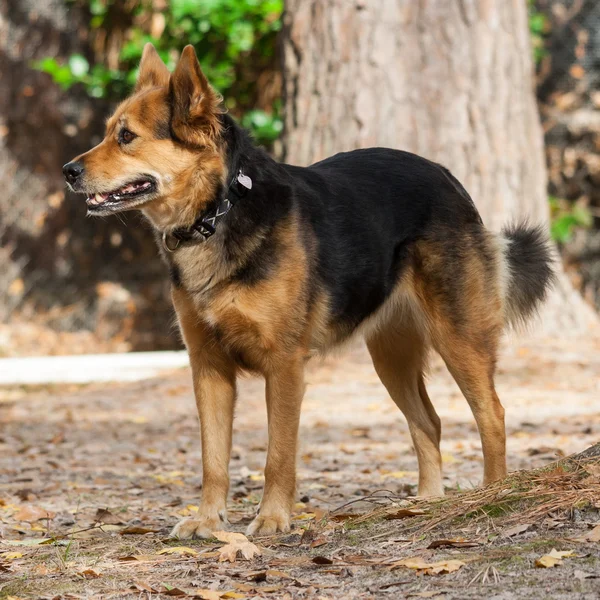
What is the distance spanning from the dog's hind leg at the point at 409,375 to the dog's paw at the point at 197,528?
4.29 ft

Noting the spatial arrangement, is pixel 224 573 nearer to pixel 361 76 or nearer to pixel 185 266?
pixel 185 266

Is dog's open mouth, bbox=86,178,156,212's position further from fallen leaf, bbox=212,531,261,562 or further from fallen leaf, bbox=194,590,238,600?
fallen leaf, bbox=194,590,238,600

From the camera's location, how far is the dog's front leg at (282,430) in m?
4.36

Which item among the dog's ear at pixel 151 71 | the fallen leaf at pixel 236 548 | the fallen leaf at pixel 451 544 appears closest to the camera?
the fallen leaf at pixel 451 544

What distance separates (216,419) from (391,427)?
109 inches

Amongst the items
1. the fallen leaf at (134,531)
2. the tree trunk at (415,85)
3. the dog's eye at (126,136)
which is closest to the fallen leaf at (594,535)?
the fallen leaf at (134,531)

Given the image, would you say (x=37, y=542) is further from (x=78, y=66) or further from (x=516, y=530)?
(x=78, y=66)

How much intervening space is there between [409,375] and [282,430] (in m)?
1.18

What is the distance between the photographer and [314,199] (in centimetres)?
463

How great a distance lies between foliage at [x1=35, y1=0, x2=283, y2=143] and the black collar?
6386 millimetres

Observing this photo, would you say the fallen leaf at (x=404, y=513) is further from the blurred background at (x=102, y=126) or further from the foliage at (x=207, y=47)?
the foliage at (x=207, y=47)

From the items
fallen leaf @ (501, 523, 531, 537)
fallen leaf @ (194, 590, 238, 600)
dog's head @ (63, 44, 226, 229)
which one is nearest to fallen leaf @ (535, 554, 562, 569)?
fallen leaf @ (501, 523, 531, 537)

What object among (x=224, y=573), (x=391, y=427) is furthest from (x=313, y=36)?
(x=224, y=573)

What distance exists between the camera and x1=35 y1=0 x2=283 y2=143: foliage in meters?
10.6
